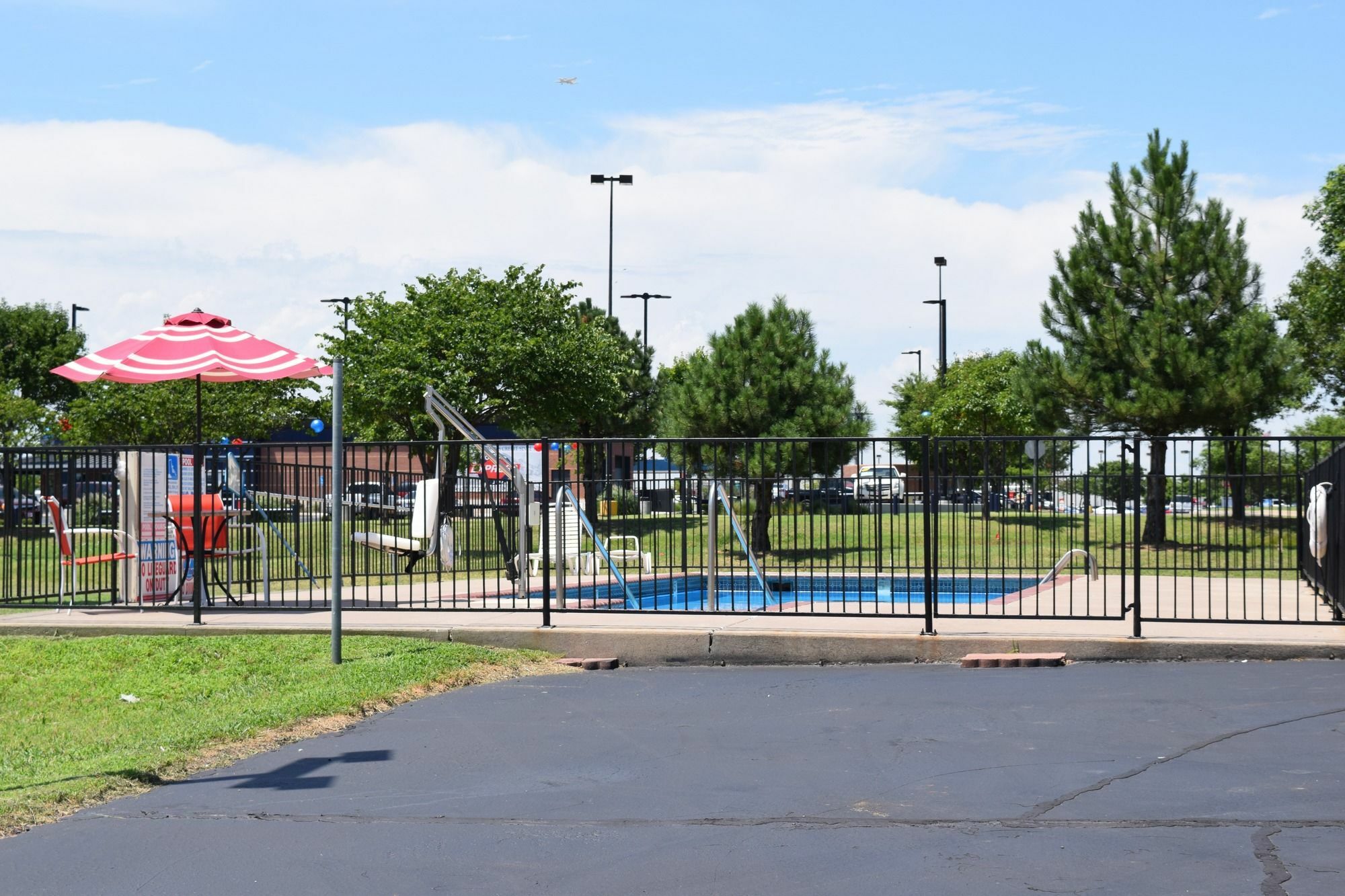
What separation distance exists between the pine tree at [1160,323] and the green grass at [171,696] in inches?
790

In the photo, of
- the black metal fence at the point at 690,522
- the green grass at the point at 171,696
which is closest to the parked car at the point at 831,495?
the black metal fence at the point at 690,522

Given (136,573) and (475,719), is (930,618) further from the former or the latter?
(136,573)

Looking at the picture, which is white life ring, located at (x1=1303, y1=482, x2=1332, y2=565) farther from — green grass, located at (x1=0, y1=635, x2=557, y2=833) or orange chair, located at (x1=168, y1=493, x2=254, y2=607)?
orange chair, located at (x1=168, y1=493, x2=254, y2=607)

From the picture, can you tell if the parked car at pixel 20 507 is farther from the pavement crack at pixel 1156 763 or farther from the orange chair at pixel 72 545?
the pavement crack at pixel 1156 763

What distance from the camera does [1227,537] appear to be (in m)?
13.9

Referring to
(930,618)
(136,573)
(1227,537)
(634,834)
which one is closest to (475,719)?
(634,834)

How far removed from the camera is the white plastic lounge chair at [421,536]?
15.1 metres

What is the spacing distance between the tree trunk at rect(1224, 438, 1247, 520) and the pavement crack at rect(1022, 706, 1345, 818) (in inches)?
166

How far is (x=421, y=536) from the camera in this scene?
50.0 ft

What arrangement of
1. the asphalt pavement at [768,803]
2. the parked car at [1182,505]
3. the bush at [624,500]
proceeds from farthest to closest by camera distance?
the parked car at [1182,505]
the bush at [624,500]
the asphalt pavement at [768,803]

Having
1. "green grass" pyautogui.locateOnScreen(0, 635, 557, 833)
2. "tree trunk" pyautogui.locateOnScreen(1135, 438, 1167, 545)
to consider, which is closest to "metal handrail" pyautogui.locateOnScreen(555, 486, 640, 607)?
"green grass" pyautogui.locateOnScreen(0, 635, 557, 833)

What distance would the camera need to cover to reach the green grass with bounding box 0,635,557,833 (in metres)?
7.52

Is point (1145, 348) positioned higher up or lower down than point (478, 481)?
higher up

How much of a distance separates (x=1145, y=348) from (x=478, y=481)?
18.3m
